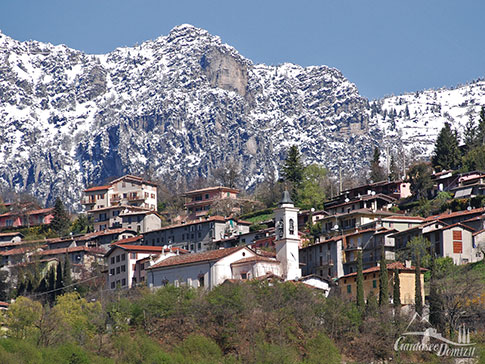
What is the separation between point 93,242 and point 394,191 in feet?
131

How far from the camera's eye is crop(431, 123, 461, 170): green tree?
144 meters

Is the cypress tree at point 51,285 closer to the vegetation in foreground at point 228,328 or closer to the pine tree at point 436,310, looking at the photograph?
the vegetation in foreground at point 228,328

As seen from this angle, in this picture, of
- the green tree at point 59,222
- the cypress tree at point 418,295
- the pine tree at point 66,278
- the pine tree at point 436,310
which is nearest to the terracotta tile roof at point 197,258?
the pine tree at point 66,278

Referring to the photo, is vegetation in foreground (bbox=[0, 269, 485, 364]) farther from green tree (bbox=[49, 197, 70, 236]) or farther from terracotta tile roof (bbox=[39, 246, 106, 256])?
green tree (bbox=[49, 197, 70, 236])

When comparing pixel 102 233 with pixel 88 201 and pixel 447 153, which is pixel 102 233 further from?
pixel 447 153

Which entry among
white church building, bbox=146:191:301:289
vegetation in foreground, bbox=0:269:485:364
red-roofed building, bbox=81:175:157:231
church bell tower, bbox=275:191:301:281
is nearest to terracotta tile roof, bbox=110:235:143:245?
red-roofed building, bbox=81:175:157:231

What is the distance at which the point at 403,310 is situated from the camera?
85438 mm

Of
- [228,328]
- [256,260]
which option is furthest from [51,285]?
[228,328]

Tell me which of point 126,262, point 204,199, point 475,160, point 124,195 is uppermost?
point 124,195

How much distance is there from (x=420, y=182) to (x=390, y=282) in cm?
4034

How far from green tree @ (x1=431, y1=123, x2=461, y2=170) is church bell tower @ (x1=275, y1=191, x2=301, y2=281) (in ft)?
171

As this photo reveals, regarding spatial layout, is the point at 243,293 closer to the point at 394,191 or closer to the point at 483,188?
the point at 483,188

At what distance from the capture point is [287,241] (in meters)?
95.5

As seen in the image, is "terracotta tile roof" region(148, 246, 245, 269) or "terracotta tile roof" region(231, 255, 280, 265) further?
"terracotta tile roof" region(148, 246, 245, 269)
